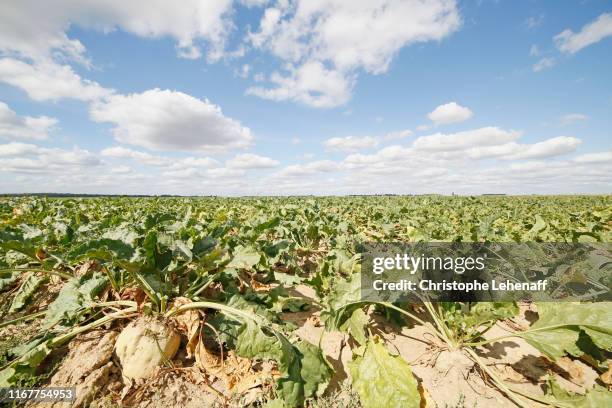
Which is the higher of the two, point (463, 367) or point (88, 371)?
point (88, 371)

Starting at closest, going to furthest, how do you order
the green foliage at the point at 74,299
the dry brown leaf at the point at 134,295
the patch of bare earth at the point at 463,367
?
the patch of bare earth at the point at 463,367 < the green foliage at the point at 74,299 < the dry brown leaf at the point at 134,295

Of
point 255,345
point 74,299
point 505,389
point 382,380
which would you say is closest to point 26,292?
point 74,299

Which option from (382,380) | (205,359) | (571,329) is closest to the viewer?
(382,380)

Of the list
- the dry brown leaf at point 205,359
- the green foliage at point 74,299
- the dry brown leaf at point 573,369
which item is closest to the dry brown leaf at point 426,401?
the dry brown leaf at point 573,369

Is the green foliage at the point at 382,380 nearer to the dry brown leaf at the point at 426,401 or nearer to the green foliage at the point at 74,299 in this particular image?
the dry brown leaf at the point at 426,401

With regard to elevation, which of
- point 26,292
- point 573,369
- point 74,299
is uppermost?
point 74,299

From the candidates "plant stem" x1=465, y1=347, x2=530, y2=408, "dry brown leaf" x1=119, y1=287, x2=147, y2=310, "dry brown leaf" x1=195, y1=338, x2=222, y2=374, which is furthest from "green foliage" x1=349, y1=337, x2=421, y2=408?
"dry brown leaf" x1=119, y1=287, x2=147, y2=310

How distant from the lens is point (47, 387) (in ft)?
6.96

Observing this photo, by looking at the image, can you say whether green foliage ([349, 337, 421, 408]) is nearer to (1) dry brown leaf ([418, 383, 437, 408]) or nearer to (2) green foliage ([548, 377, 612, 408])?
(1) dry brown leaf ([418, 383, 437, 408])

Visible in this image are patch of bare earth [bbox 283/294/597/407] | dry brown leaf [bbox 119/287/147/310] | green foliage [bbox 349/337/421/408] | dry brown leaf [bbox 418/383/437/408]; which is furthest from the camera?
dry brown leaf [bbox 119/287/147/310]

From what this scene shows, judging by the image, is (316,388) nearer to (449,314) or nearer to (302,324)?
(302,324)

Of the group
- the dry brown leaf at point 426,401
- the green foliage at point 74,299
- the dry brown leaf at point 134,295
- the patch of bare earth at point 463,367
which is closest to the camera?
the dry brown leaf at point 426,401

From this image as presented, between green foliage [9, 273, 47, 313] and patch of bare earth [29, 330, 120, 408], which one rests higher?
green foliage [9, 273, 47, 313]

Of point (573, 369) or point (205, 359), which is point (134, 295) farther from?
point (573, 369)
